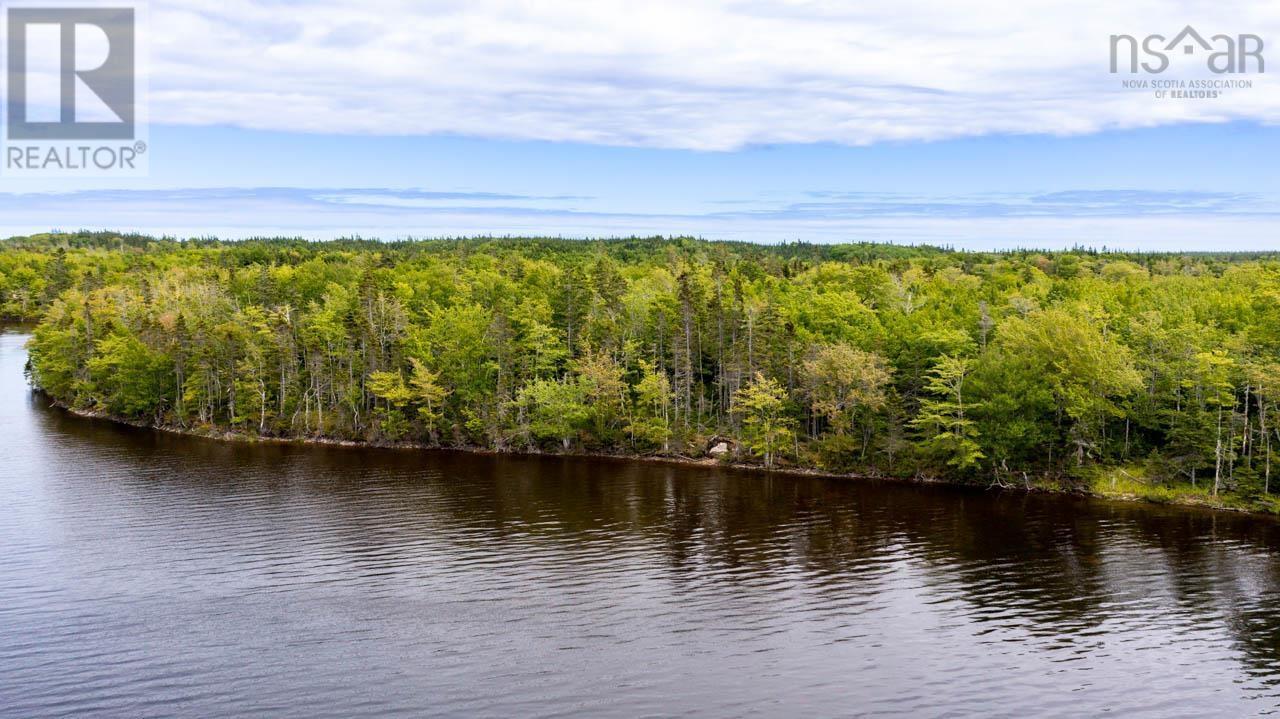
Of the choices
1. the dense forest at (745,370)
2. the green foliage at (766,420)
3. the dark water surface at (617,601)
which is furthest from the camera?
the green foliage at (766,420)

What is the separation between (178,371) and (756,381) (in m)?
67.4

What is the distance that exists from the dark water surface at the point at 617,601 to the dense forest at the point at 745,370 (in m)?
6.34

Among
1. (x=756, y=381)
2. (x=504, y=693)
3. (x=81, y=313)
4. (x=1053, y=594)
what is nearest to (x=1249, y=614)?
(x=1053, y=594)

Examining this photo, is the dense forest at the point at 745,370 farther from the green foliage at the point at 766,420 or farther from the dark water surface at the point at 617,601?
the dark water surface at the point at 617,601

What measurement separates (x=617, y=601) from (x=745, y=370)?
45.9 m

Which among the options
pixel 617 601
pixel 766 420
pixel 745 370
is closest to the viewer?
pixel 617 601

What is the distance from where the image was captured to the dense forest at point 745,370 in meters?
73.1

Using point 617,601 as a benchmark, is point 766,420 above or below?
above

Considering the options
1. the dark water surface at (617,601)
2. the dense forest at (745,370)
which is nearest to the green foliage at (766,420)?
the dense forest at (745,370)

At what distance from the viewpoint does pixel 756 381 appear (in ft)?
301

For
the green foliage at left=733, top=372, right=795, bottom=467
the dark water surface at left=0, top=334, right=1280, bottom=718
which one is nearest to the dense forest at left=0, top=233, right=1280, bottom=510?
the green foliage at left=733, top=372, right=795, bottom=467

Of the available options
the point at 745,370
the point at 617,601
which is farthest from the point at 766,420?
the point at 617,601

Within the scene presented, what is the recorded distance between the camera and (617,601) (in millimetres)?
49000

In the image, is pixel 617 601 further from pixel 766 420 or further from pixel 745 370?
pixel 745 370
